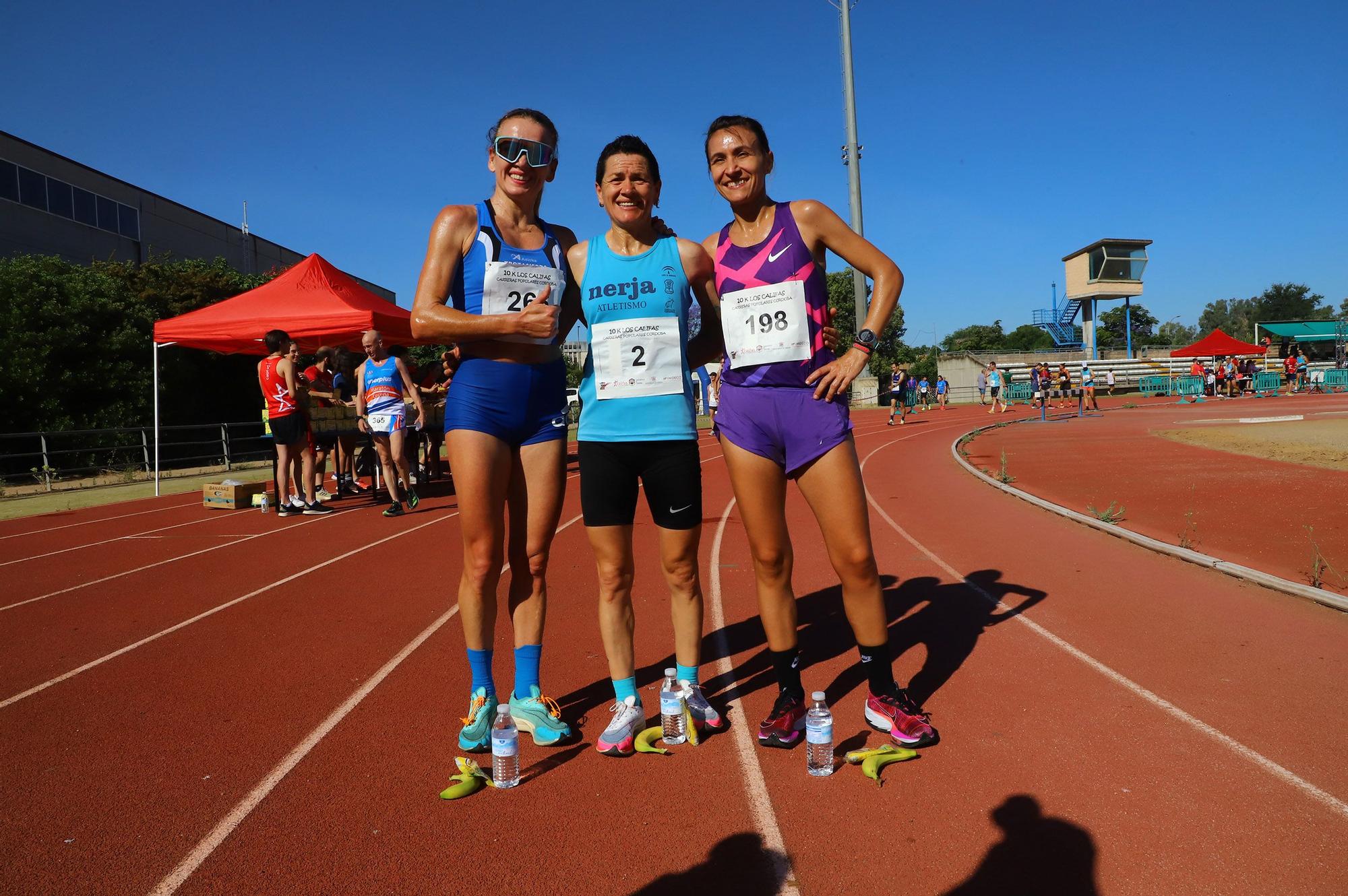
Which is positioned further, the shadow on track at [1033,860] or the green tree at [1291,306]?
the green tree at [1291,306]

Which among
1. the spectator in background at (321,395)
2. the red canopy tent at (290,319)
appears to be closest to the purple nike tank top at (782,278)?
the spectator in background at (321,395)

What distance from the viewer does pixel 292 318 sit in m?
11.3

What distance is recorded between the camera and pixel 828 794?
101 inches

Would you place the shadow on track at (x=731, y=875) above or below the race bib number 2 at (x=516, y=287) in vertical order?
below

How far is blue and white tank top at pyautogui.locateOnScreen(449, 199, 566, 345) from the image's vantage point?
114 inches

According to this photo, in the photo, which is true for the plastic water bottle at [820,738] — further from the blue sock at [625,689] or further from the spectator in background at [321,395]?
the spectator in background at [321,395]

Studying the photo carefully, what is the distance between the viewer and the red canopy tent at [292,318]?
11.2 metres

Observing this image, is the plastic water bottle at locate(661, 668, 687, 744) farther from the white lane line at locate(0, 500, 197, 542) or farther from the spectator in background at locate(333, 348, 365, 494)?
the white lane line at locate(0, 500, 197, 542)

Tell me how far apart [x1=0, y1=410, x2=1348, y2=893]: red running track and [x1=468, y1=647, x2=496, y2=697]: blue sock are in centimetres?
27

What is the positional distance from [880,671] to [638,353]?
150 centimetres

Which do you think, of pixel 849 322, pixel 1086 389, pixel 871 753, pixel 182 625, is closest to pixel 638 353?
pixel 871 753

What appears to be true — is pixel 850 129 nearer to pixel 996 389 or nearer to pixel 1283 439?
pixel 1283 439

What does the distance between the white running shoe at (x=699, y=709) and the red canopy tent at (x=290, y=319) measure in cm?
932

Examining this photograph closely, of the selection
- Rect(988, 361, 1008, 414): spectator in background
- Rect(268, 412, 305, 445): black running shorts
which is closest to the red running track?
Rect(268, 412, 305, 445): black running shorts
